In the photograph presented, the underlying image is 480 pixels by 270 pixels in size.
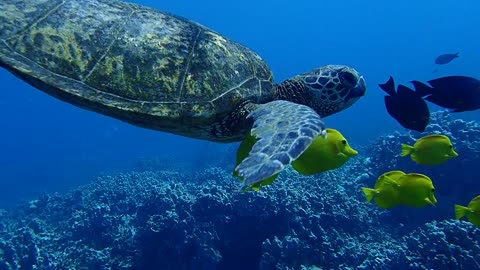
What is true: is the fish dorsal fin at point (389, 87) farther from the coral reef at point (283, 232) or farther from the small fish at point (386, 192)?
the coral reef at point (283, 232)

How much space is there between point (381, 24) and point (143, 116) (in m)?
157

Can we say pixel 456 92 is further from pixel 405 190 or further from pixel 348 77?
pixel 348 77

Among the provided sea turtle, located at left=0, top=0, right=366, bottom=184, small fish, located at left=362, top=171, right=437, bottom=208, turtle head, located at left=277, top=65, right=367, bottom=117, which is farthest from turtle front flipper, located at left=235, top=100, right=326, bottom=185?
small fish, located at left=362, top=171, right=437, bottom=208

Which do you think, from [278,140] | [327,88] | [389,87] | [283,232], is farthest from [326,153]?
[283,232]

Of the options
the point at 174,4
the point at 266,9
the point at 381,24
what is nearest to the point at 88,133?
the point at 174,4

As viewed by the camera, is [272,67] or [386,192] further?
[272,67]

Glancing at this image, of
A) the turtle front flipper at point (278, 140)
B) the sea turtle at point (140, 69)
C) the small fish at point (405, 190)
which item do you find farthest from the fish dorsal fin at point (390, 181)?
the turtle front flipper at point (278, 140)

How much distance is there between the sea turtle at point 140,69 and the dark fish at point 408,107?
778mm

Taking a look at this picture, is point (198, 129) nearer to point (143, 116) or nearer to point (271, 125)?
point (143, 116)

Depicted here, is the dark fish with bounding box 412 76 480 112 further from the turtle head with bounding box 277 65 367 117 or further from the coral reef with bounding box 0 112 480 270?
the coral reef with bounding box 0 112 480 270

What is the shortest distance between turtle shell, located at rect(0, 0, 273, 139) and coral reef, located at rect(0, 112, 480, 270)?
3221 mm

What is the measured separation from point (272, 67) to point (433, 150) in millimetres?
114018

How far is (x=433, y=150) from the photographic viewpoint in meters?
3.44

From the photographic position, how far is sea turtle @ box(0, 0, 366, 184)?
3.34 m
